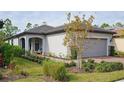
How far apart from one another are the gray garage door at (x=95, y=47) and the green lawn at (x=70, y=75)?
1.00 m

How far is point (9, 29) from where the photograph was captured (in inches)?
463

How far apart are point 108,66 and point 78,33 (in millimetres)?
1806

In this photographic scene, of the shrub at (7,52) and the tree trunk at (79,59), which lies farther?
the tree trunk at (79,59)

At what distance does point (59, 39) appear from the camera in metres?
12.4

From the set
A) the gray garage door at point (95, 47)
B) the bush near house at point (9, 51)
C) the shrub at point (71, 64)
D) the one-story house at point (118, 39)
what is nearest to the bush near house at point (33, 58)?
the bush near house at point (9, 51)

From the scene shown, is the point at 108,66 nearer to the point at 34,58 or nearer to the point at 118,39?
the point at 118,39

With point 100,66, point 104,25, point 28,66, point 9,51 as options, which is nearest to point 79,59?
point 100,66

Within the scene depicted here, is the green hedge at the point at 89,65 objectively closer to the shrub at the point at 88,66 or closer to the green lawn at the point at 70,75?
the shrub at the point at 88,66

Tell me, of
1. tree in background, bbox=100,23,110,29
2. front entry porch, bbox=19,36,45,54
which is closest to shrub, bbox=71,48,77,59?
front entry porch, bbox=19,36,45,54

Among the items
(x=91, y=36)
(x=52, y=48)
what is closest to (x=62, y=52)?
(x=52, y=48)

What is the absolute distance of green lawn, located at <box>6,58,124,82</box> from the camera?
1159 centimetres

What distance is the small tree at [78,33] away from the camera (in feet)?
39.5
